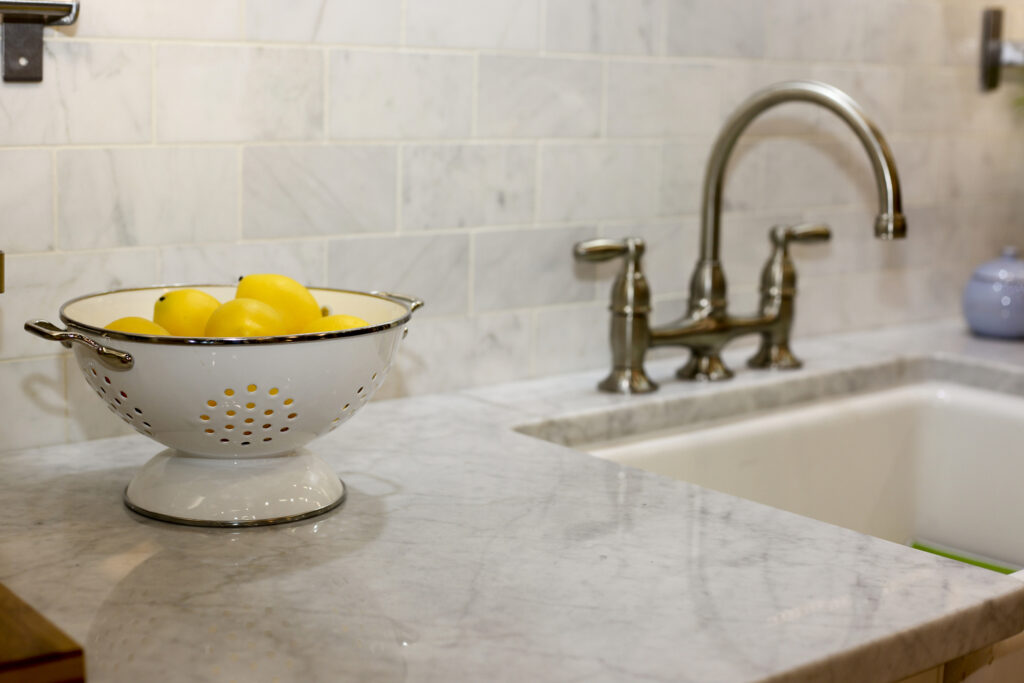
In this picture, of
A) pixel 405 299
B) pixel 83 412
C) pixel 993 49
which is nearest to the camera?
pixel 405 299

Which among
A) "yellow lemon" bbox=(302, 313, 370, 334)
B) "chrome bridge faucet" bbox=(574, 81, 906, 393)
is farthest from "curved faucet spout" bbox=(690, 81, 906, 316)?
"yellow lemon" bbox=(302, 313, 370, 334)

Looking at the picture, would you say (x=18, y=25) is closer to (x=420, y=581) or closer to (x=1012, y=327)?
(x=420, y=581)

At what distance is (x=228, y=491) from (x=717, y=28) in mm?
961

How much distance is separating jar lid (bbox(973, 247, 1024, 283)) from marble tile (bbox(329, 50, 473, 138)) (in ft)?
2.86

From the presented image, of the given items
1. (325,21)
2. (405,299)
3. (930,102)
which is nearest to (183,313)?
(405,299)

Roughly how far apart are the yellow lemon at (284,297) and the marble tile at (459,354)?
1.25 ft

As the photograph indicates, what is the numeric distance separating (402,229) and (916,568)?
668 millimetres

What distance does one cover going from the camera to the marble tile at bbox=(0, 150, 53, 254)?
101cm

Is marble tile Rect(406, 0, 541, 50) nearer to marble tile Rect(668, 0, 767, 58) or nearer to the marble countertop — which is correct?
marble tile Rect(668, 0, 767, 58)

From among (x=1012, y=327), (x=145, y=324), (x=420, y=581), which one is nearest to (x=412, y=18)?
(x=145, y=324)

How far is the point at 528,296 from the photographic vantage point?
1399 mm

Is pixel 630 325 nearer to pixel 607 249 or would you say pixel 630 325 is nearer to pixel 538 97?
pixel 607 249

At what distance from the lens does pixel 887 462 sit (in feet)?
5.06

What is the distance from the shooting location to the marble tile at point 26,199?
3.33ft
